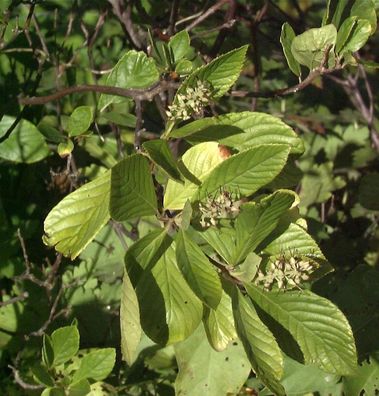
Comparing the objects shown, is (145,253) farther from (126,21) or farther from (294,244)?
(126,21)

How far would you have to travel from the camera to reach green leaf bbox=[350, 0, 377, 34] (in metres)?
1.31

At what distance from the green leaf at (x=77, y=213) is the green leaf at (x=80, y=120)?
0.22 m

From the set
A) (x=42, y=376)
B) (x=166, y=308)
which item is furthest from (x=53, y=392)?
(x=166, y=308)

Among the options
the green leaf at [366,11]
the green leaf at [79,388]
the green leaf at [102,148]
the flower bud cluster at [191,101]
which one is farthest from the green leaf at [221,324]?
the green leaf at [102,148]

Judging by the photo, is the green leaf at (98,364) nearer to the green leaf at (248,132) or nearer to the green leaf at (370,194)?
the green leaf at (248,132)

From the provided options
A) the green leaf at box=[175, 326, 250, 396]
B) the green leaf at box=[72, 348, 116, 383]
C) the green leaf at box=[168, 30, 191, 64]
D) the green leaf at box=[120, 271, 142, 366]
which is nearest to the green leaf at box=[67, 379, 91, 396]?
the green leaf at box=[72, 348, 116, 383]

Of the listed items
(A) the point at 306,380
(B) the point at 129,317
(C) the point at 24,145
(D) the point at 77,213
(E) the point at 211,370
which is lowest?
(A) the point at 306,380

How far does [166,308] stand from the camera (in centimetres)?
114

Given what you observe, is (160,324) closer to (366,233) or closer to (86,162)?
(86,162)

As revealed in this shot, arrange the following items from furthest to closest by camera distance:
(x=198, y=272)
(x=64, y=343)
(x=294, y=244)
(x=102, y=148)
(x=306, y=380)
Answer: (x=102, y=148) → (x=306, y=380) → (x=64, y=343) → (x=294, y=244) → (x=198, y=272)

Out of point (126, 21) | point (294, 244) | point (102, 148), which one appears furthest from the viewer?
point (102, 148)

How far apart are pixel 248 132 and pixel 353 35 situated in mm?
241

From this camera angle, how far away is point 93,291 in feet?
6.86

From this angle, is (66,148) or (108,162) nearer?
(66,148)
